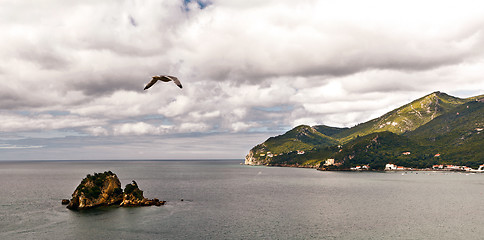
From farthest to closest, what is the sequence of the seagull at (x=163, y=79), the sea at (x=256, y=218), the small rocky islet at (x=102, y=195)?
the small rocky islet at (x=102, y=195), the sea at (x=256, y=218), the seagull at (x=163, y=79)

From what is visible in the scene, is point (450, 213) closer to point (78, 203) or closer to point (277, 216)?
point (277, 216)

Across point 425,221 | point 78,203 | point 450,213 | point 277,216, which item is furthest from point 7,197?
point 450,213

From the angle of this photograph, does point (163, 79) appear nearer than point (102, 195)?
Yes

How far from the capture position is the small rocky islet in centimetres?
14338

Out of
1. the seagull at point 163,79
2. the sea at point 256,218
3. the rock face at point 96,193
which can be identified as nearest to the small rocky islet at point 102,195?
the rock face at point 96,193

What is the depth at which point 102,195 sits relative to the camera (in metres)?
149

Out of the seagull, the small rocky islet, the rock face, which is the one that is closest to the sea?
the small rocky islet

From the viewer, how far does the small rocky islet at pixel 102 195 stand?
143 metres

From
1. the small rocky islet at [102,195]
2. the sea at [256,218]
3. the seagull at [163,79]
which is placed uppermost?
the seagull at [163,79]

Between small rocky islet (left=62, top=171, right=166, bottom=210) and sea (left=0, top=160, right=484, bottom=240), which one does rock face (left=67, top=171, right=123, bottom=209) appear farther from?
sea (left=0, top=160, right=484, bottom=240)

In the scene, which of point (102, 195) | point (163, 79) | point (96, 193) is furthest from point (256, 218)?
point (163, 79)

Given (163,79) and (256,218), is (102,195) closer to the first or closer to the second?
(256,218)

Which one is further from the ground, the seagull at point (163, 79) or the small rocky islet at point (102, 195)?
the seagull at point (163, 79)

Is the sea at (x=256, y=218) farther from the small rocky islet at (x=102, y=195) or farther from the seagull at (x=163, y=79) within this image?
the seagull at (x=163, y=79)
